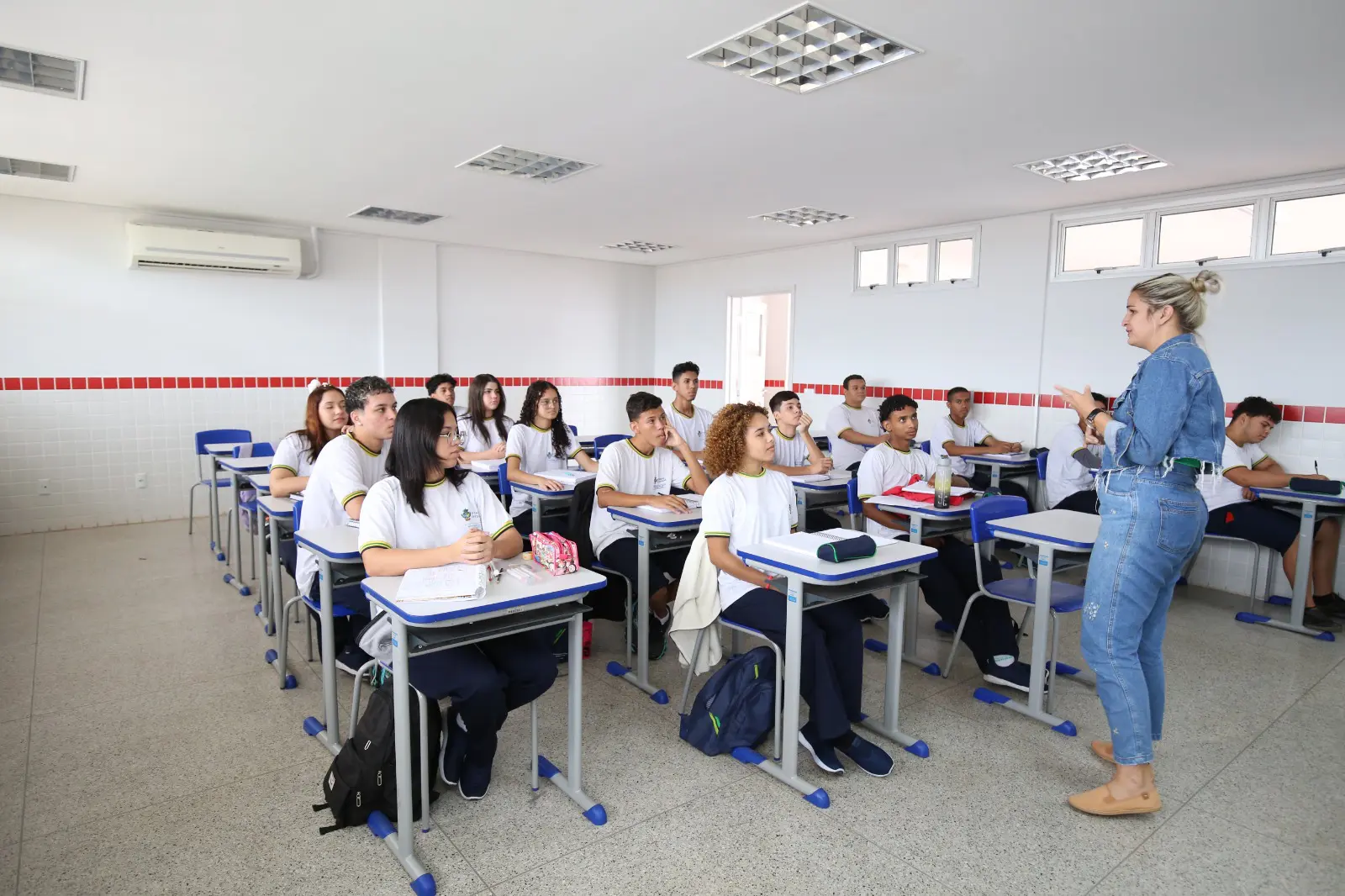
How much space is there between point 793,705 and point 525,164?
3.99 m

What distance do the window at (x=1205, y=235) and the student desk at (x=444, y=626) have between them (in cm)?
526

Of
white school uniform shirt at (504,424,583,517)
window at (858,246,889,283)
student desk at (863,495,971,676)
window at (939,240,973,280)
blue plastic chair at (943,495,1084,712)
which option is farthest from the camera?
window at (858,246,889,283)

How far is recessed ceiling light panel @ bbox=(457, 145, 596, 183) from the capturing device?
16.2 feet

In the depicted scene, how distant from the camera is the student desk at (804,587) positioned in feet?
8.39

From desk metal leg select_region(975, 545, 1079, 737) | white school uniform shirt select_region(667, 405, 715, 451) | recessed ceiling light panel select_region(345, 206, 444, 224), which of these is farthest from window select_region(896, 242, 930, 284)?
desk metal leg select_region(975, 545, 1079, 737)

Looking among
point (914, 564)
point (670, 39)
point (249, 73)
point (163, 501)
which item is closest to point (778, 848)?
point (914, 564)

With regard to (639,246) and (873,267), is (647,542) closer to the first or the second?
(873,267)

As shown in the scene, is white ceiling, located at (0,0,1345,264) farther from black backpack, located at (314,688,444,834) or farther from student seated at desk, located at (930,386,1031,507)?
black backpack, located at (314,688,444,834)

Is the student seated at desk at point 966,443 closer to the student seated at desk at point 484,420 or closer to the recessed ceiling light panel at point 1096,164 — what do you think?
the recessed ceiling light panel at point 1096,164

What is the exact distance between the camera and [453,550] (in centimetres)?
243

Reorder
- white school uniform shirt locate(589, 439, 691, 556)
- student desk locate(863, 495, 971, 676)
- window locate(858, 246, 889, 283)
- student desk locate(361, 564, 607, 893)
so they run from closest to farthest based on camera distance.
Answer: student desk locate(361, 564, 607, 893), student desk locate(863, 495, 971, 676), white school uniform shirt locate(589, 439, 691, 556), window locate(858, 246, 889, 283)

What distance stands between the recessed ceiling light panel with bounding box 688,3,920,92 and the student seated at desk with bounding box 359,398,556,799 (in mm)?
1947

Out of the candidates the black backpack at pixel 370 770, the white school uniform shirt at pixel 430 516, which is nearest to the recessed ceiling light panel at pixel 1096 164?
the white school uniform shirt at pixel 430 516

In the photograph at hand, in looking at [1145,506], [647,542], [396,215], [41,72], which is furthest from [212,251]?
[1145,506]
